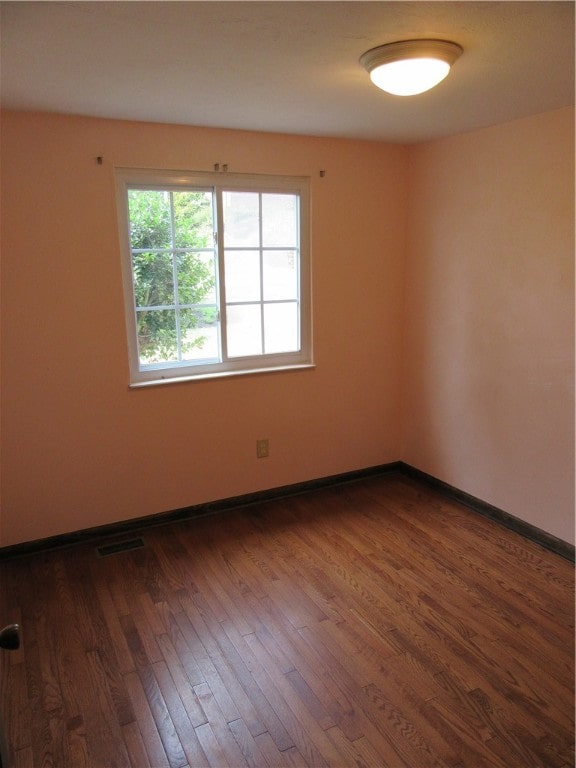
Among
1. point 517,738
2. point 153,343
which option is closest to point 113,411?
point 153,343

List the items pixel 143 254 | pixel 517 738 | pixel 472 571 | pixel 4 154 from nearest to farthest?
pixel 517 738
pixel 4 154
pixel 472 571
pixel 143 254

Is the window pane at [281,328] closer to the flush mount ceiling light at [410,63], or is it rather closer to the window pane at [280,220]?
the window pane at [280,220]

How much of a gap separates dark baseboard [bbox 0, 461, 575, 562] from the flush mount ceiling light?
2358 mm

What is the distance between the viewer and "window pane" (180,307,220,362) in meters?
3.31

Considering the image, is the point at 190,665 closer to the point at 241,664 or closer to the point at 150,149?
the point at 241,664

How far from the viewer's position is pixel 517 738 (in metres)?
1.86

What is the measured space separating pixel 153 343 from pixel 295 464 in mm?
1249

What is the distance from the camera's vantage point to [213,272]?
3.31 metres

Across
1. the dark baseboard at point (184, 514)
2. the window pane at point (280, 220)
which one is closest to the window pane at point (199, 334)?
the window pane at point (280, 220)

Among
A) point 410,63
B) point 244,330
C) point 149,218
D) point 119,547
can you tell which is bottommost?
point 119,547

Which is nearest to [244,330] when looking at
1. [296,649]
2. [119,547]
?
[119,547]

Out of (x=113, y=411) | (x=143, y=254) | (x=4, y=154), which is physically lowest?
(x=113, y=411)

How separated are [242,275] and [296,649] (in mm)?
2096

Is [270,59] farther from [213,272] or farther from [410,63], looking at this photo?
[213,272]
